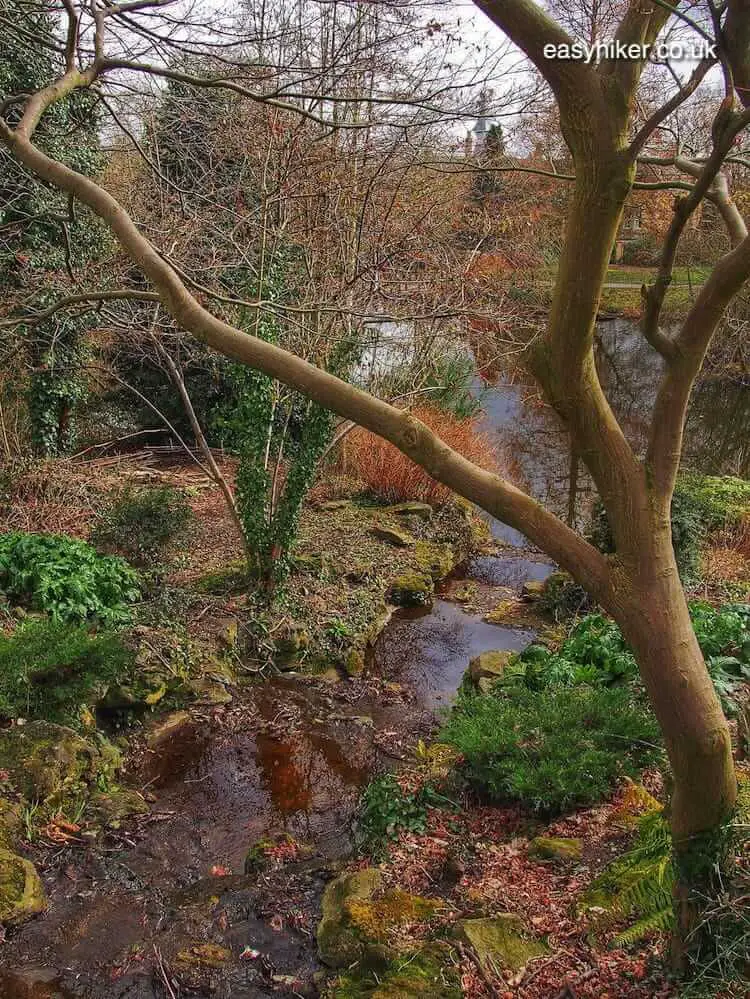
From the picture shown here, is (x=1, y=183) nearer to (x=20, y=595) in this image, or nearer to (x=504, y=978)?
(x=20, y=595)

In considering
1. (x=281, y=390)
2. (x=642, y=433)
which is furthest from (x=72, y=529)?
(x=642, y=433)

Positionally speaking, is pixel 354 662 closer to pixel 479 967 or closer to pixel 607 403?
pixel 479 967

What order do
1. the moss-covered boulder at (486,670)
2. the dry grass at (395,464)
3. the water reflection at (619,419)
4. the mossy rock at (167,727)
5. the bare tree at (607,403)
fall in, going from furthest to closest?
the water reflection at (619,419) < the dry grass at (395,464) < the moss-covered boulder at (486,670) < the mossy rock at (167,727) < the bare tree at (607,403)

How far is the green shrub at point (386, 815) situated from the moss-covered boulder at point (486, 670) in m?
1.61

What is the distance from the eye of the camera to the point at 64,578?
6133mm

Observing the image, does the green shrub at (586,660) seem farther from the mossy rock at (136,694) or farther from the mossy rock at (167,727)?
the mossy rock at (136,694)

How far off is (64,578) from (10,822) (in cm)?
240

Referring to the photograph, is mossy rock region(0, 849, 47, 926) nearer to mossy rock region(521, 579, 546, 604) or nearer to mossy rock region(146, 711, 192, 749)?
mossy rock region(146, 711, 192, 749)

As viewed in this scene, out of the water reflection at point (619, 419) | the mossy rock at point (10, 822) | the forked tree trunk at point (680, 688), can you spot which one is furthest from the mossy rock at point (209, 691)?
the water reflection at point (619, 419)

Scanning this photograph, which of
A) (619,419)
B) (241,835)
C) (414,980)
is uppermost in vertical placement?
(619,419)

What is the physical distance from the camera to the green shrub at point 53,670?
15.3ft

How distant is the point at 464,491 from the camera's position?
7.23ft

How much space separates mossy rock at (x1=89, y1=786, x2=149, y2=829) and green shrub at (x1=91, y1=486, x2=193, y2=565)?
8.89 feet

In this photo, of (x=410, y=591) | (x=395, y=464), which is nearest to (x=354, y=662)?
(x=410, y=591)
